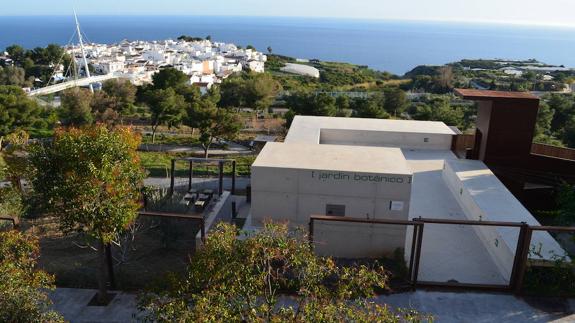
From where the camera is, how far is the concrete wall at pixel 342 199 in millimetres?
10125

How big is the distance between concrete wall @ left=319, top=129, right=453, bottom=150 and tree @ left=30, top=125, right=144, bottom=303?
1104cm

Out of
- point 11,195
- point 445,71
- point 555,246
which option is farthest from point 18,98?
point 445,71

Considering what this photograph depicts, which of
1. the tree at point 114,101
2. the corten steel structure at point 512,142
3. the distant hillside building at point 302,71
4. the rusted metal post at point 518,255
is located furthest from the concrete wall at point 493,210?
the distant hillside building at point 302,71

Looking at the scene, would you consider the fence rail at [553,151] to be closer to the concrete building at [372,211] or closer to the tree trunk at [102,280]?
the concrete building at [372,211]

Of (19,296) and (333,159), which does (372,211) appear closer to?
(333,159)

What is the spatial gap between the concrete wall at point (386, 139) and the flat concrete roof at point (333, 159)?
5810mm

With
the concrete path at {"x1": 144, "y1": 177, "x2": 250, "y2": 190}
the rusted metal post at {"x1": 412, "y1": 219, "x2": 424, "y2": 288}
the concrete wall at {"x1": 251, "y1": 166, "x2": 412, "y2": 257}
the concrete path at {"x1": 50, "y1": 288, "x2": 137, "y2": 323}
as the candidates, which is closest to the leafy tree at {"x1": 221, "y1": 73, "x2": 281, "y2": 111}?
the concrete path at {"x1": 144, "y1": 177, "x2": 250, "y2": 190}

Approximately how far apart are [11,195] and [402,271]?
10.5 meters

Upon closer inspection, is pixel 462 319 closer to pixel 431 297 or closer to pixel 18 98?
pixel 431 297

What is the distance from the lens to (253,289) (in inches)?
207

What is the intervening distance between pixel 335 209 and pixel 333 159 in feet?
4.23

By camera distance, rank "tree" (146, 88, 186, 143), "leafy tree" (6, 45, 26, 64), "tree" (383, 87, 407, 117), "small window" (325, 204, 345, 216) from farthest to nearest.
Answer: "leafy tree" (6, 45, 26, 64) < "tree" (383, 87, 407, 117) < "tree" (146, 88, 186, 143) < "small window" (325, 204, 345, 216)

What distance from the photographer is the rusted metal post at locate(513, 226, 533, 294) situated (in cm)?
838

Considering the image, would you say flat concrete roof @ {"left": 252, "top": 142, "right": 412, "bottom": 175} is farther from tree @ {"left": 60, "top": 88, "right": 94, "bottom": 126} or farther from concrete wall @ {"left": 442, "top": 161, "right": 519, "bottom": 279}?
tree @ {"left": 60, "top": 88, "right": 94, "bottom": 126}
